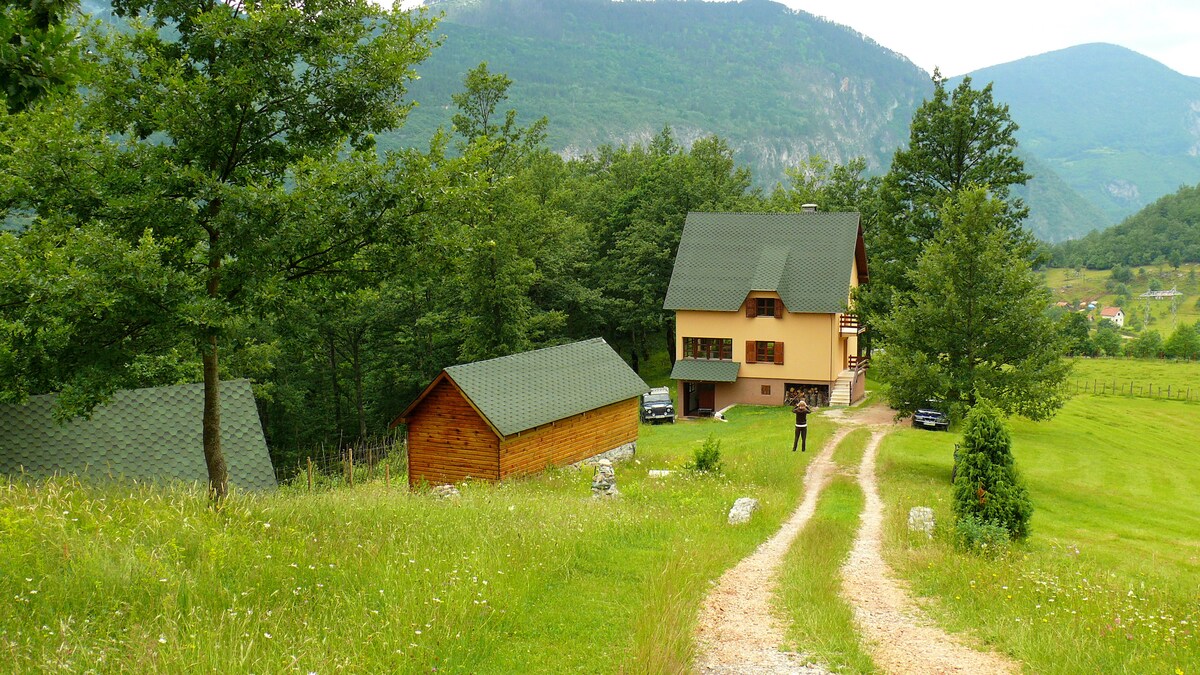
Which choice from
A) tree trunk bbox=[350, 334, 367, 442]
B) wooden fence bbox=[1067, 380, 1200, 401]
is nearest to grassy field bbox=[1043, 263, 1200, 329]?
wooden fence bbox=[1067, 380, 1200, 401]

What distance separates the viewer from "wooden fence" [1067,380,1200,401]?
6263 cm

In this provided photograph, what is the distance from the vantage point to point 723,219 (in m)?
55.2

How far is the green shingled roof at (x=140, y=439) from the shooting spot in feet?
61.7

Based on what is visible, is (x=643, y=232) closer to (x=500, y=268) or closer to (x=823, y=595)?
(x=500, y=268)

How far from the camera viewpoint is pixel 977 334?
31062mm

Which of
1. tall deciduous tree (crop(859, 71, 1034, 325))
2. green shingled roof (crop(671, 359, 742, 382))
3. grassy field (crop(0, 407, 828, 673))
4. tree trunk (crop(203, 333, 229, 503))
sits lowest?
green shingled roof (crop(671, 359, 742, 382))

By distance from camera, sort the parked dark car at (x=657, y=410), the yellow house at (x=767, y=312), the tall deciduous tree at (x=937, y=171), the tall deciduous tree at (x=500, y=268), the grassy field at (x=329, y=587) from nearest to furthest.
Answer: the grassy field at (x=329, y=587) → the tall deciduous tree at (x=500, y=268) → the parked dark car at (x=657, y=410) → the tall deciduous tree at (x=937, y=171) → the yellow house at (x=767, y=312)

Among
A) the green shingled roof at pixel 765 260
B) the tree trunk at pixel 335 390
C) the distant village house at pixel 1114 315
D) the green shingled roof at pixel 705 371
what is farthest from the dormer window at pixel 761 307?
the distant village house at pixel 1114 315

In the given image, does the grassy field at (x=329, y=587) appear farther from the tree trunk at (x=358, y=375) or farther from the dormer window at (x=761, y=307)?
the tree trunk at (x=358, y=375)

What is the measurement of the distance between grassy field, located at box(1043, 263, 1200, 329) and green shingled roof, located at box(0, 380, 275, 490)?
138 meters

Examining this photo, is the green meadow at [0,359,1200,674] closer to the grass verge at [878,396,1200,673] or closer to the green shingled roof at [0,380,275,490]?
the grass verge at [878,396,1200,673]

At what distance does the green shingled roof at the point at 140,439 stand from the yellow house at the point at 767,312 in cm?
3289

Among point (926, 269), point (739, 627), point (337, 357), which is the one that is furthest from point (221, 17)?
point (337, 357)

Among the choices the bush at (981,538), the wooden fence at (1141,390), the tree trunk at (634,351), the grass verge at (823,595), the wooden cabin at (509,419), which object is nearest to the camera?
the grass verge at (823,595)
